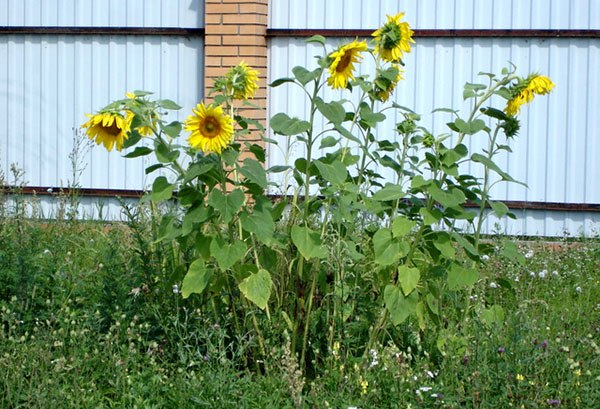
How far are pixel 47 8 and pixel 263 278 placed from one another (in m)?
5.34

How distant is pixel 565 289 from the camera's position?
493 cm

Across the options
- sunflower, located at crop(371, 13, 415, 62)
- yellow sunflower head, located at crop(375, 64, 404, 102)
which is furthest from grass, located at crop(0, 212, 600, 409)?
sunflower, located at crop(371, 13, 415, 62)

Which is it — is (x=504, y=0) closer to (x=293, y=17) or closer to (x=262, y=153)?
(x=293, y=17)

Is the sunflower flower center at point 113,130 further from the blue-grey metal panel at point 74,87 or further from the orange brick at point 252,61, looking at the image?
the blue-grey metal panel at point 74,87

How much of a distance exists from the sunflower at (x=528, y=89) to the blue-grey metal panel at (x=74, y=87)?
4492mm

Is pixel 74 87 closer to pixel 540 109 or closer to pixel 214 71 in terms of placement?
pixel 214 71

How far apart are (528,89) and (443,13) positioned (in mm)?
3984

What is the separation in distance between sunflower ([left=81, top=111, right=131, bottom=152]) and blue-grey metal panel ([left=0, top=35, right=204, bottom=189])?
4.40 metres

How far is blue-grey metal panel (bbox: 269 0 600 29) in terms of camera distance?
22.8ft

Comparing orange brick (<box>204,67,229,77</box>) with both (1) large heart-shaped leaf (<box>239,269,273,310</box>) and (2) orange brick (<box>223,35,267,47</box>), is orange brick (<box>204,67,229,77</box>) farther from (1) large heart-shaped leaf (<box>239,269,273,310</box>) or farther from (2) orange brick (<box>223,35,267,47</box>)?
(1) large heart-shaped leaf (<box>239,269,273,310</box>)

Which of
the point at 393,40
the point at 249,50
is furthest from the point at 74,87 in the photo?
the point at 393,40

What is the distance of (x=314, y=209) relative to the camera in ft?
11.3

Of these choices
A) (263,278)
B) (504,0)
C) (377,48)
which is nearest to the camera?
(263,278)

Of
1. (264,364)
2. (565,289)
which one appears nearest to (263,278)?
(264,364)
